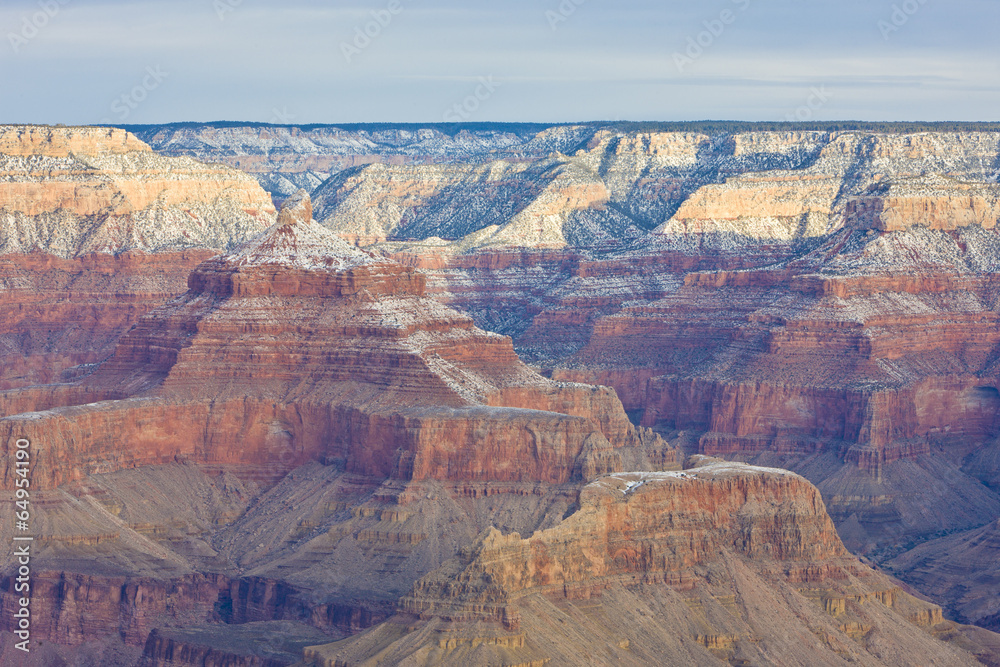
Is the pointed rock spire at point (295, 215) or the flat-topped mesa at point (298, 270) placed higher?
the pointed rock spire at point (295, 215)

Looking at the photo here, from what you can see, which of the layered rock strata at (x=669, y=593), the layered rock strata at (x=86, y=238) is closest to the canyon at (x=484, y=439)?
the layered rock strata at (x=669, y=593)

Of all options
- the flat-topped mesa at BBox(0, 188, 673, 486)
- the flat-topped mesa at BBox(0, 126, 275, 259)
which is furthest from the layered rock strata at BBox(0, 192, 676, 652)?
the flat-topped mesa at BBox(0, 126, 275, 259)

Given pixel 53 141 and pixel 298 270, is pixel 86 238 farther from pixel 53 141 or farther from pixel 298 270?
pixel 298 270

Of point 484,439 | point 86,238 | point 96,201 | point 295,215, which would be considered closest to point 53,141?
point 96,201

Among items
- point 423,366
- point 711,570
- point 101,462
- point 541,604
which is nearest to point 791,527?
point 711,570

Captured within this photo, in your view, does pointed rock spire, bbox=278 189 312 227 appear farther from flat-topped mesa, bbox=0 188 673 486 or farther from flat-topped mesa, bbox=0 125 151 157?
flat-topped mesa, bbox=0 125 151 157

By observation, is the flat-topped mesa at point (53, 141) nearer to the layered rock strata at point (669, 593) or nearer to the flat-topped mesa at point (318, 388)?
the flat-topped mesa at point (318, 388)

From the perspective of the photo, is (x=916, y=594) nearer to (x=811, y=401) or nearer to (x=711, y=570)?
(x=711, y=570)
